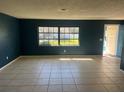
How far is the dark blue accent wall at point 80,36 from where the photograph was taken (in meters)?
7.41

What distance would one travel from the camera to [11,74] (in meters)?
4.40

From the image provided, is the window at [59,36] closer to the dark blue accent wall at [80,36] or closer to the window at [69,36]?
the window at [69,36]

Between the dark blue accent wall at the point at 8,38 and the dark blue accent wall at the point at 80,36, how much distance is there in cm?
55

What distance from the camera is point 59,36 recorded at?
25.3ft

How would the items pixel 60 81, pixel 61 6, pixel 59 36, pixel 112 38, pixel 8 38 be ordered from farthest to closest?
pixel 112 38
pixel 59 36
pixel 8 38
pixel 60 81
pixel 61 6

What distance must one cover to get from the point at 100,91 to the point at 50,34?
5.12 m

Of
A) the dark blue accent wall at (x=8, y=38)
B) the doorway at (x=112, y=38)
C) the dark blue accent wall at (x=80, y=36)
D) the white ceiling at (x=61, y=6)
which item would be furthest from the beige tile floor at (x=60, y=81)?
the doorway at (x=112, y=38)

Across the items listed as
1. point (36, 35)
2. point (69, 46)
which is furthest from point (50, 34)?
point (69, 46)

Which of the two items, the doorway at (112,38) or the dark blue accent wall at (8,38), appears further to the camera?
the doorway at (112,38)

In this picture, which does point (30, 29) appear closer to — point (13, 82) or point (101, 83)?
point (13, 82)

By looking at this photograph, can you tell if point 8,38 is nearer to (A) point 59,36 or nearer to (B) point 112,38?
(A) point 59,36

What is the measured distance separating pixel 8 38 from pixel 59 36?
3.00m

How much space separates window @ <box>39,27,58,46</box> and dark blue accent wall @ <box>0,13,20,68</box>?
134 cm

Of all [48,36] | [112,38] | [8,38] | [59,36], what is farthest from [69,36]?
[8,38]
